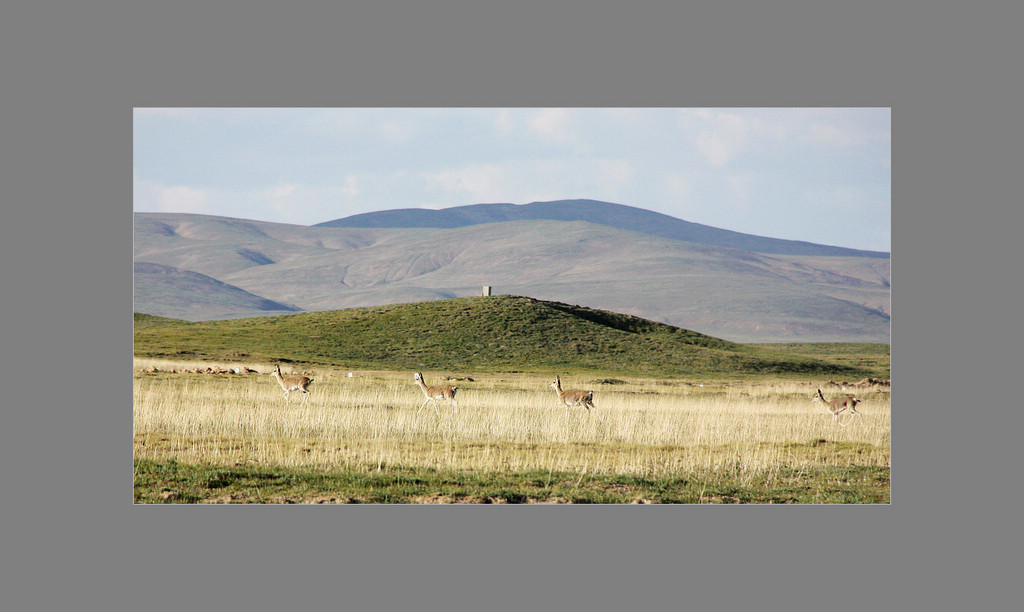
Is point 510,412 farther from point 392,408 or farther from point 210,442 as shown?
point 210,442

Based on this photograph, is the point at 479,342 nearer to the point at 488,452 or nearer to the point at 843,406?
the point at 843,406

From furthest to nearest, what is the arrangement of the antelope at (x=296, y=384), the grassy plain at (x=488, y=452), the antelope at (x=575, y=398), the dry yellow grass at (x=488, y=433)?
the antelope at (x=296, y=384)
the antelope at (x=575, y=398)
the dry yellow grass at (x=488, y=433)
the grassy plain at (x=488, y=452)

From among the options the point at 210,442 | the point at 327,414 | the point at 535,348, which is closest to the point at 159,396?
the point at 327,414

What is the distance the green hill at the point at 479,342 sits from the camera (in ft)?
198

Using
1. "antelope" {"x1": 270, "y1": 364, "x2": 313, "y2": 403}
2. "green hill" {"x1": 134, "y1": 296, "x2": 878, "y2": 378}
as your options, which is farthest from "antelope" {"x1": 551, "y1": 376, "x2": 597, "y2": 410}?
"green hill" {"x1": 134, "y1": 296, "x2": 878, "y2": 378}

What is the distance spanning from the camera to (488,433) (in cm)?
2277

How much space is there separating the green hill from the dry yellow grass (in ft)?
89.5

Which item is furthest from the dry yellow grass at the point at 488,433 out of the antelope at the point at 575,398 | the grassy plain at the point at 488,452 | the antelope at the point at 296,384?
the antelope at the point at 296,384

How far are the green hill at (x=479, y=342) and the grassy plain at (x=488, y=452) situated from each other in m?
29.6

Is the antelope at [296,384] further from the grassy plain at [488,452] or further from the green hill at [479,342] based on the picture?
the green hill at [479,342]

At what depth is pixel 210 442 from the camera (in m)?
20.0

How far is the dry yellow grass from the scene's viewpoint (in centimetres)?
1897

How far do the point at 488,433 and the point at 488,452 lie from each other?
269 centimetres

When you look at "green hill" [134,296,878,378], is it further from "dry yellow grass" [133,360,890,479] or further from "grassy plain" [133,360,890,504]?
"grassy plain" [133,360,890,504]
